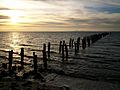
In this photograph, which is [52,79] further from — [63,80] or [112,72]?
[112,72]

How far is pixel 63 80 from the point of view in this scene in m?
18.2

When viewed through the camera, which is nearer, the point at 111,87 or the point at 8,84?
the point at 8,84

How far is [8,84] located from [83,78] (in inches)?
326

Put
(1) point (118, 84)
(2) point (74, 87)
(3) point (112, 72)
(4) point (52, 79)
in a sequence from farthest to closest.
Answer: (3) point (112, 72)
(4) point (52, 79)
(1) point (118, 84)
(2) point (74, 87)

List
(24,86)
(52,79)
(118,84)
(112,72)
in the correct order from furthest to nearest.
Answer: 1. (112,72)
2. (52,79)
3. (118,84)
4. (24,86)

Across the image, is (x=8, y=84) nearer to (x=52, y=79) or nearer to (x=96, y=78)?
(x=52, y=79)

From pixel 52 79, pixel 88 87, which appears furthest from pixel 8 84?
pixel 88 87

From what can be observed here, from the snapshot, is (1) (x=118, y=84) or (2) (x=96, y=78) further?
(2) (x=96, y=78)

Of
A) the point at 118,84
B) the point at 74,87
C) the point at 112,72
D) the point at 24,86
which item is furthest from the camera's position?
the point at 112,72

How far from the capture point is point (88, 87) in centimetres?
1611

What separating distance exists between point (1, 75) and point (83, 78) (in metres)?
8.40

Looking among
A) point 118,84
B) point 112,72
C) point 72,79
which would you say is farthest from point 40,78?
point 112,72

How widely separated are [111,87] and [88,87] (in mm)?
2103

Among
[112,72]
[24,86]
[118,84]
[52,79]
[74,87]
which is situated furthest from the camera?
[112,72]
